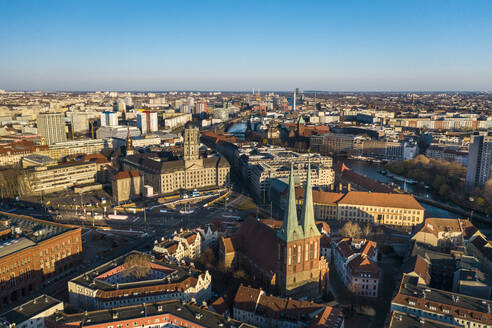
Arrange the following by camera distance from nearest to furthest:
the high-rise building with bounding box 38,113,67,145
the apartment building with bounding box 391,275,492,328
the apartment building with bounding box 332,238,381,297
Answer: the apartment building with bounding box 391,275,492,328 < the apartment building with bounding box 332,238,381,297 < the high-rise building with bounding box 38,113,67,145

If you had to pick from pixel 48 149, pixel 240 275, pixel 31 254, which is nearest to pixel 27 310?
pixel 31 254

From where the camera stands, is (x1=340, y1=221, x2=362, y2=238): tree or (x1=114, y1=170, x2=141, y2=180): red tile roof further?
(x1=114, y1=170, x2=141, y2=180): red tile roof

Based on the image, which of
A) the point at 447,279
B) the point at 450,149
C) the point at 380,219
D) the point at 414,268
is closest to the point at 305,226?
the point at 414,268

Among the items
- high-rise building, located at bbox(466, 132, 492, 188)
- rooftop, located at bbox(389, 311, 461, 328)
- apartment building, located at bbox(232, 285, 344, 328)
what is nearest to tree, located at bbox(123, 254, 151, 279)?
apartment building, located at bbox(232, 285, 344, 328)

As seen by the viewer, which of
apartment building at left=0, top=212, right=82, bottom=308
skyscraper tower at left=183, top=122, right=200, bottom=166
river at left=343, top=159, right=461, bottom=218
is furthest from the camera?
skyscraper tower at left=183, top=122, right=200, bottom=166

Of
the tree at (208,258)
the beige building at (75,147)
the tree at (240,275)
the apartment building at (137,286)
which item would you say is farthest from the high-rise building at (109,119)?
the tree at (240,275)

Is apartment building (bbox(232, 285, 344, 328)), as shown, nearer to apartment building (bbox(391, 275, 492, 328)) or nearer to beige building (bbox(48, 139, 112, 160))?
apartment building (bbox(391, 275, 492, 328))

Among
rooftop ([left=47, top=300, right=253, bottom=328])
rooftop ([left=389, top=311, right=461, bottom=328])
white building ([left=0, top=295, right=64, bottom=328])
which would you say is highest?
rooftop ([left=389, top=311, right=461, bottom=328])
